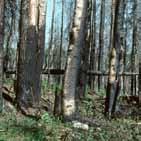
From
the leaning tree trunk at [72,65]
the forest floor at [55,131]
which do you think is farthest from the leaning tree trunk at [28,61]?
the leaning tree trunk at [72,65]

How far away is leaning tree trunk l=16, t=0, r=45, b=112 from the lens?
11.5m

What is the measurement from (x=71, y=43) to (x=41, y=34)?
14.4 ft

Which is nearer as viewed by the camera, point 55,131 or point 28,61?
point 55,131

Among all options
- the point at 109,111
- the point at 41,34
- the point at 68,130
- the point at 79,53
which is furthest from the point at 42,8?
the point at 68,130

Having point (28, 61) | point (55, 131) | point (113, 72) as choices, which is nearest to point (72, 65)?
point (55, 131)

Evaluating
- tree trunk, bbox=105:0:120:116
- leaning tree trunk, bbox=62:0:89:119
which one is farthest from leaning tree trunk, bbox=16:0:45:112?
tree trunk, bbox=105:0:120:116

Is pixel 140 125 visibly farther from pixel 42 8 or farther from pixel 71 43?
pixel 42 8

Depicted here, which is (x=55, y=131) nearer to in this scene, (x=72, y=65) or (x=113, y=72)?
(x=72, y=65)

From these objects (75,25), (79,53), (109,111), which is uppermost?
(75,25)

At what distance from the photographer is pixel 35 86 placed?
12000 millimetres

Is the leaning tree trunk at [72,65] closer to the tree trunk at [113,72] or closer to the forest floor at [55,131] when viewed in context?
the forest floor at [55,131]

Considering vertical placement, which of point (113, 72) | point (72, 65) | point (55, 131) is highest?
point (72, 65)

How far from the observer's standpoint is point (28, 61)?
39.2 ft

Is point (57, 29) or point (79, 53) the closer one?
point (79, 53)
